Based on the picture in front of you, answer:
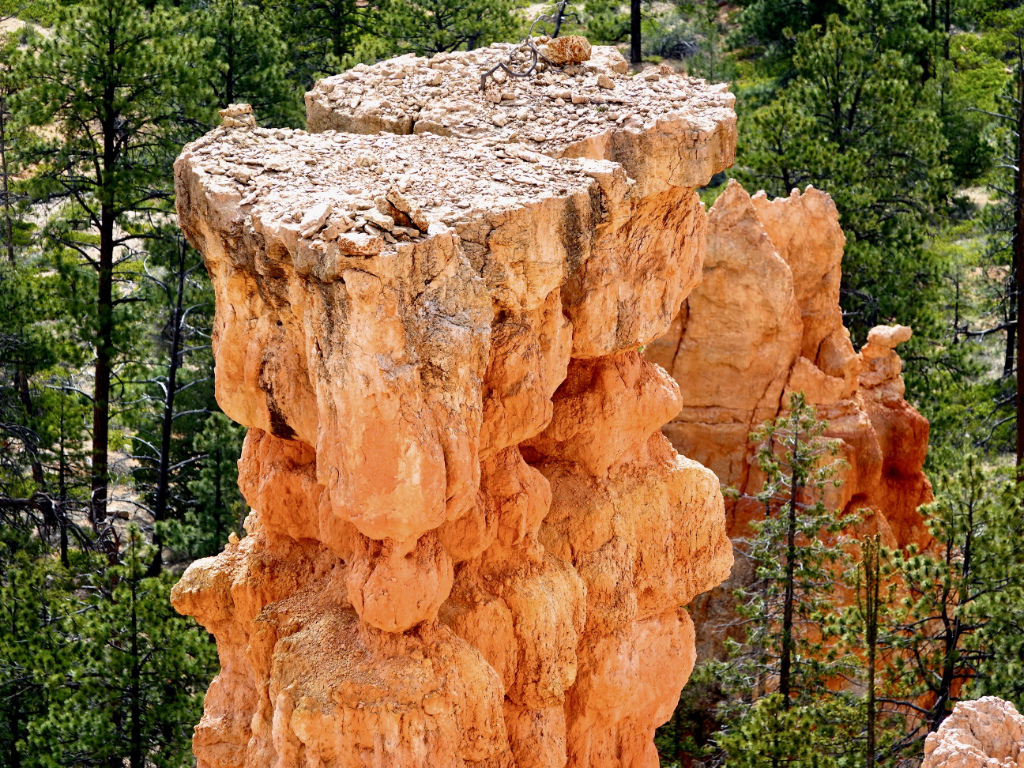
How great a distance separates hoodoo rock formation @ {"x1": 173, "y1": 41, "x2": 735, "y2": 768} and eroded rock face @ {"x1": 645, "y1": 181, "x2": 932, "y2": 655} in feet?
24.0

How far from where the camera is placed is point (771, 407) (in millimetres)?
21469

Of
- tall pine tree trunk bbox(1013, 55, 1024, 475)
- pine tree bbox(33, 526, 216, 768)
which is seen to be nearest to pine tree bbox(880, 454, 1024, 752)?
tall pine tree trunk bbox(1013, 55, 1024, 475)

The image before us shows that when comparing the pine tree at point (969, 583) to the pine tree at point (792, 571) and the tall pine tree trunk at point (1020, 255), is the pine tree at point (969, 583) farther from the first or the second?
the tall pine tree trunk at point (1020, 255)

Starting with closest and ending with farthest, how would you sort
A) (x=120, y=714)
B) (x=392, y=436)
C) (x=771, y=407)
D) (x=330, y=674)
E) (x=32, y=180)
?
(x=392, y=436) → (x=330, y=674) → (x=120, y=714) → (x=771, y=407) → (x=32, y=180)

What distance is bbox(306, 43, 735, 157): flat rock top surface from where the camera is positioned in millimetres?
12281

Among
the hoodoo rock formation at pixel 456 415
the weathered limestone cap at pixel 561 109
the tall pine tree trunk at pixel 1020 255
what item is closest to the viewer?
the hoodoo rock formation at pixel 456 415

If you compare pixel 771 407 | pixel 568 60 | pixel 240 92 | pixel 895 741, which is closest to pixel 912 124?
pixel 771 407

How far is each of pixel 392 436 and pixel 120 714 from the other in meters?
9.87

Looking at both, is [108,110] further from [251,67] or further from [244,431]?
[244,431]

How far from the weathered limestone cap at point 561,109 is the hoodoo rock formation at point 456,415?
28mm

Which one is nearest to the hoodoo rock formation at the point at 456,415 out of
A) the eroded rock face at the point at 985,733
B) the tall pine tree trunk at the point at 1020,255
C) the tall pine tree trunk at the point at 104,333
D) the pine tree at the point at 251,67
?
the eroded rock face at the point at 985,733

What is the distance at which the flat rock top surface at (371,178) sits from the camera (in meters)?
10.3

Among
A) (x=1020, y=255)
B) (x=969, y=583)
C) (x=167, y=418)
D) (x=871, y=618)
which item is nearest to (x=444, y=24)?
(x=167, y=418)

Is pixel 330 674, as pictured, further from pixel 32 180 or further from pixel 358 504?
pixel 32 180
